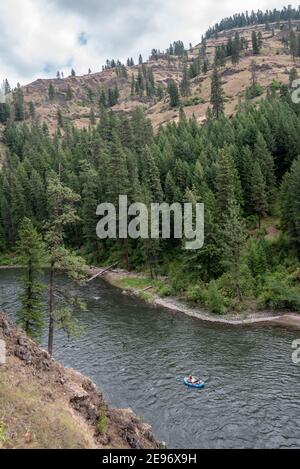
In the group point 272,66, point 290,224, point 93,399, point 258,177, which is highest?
point 272,66

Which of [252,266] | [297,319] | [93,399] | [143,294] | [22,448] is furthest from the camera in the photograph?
[143,294]

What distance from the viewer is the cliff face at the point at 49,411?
59.1ft

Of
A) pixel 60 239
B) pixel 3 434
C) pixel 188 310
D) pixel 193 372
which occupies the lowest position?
pixel 193 372

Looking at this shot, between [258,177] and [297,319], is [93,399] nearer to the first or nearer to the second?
[297,319]

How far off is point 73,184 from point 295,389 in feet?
249

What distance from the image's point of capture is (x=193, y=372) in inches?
1474

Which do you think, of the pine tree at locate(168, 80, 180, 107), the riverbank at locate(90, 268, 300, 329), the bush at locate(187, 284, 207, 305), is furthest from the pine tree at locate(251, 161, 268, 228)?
the pine tree at locate(168, 80, 180, 107)

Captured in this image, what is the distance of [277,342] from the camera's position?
43156 mm

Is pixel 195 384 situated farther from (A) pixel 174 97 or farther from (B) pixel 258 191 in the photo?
(A) pixel 174 97

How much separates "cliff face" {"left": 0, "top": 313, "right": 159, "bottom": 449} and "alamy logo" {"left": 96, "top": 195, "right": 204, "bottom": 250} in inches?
1485

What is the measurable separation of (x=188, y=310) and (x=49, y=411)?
37.1 metres

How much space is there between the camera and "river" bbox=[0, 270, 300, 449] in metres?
28.5

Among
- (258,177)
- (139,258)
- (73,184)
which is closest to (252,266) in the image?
(258,177)

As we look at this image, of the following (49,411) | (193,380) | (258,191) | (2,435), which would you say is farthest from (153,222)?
(2,435)
